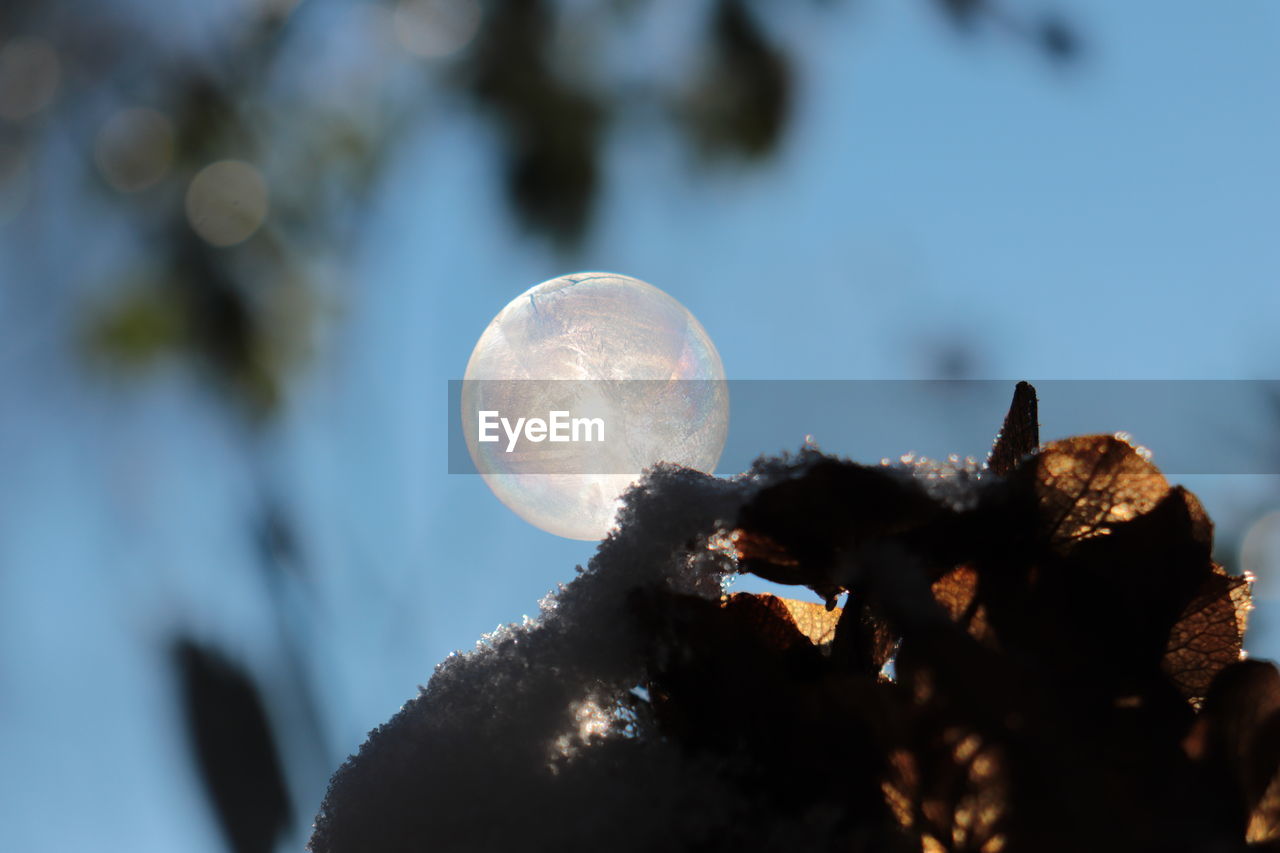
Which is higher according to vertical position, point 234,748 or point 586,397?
point 586,397

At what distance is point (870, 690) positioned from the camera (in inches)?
8.5

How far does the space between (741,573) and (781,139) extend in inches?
9.6

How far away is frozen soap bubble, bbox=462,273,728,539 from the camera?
0.60 meters

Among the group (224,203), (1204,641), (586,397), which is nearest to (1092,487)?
(1204,641)

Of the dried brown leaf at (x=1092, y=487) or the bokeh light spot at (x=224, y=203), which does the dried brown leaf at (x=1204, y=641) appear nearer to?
the dried brown leaf at (x=1092, y=487)

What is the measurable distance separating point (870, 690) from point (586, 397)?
52 cm

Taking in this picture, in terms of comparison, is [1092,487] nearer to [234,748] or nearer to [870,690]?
[870,690]

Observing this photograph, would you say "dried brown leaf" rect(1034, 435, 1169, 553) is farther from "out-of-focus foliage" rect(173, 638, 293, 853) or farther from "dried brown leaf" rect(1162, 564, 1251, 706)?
"out-of-focus foliage" rect(173, 638, 293, 853)

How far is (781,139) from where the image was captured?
1.39 feet

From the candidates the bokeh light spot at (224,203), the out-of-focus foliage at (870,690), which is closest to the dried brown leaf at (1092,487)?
the out-of-focus foliage at (870,690)

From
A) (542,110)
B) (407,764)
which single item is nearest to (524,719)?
(407,764)

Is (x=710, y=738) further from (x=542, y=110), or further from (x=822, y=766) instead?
(x=542, y=110)

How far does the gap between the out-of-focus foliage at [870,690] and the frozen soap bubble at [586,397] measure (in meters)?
0.29

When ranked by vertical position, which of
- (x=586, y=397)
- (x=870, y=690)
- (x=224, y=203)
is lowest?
(x=870, y=690)
